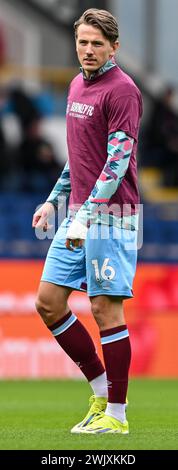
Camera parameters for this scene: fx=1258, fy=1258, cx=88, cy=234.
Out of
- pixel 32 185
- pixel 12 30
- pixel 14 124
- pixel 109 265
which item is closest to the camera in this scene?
pixel 109 265

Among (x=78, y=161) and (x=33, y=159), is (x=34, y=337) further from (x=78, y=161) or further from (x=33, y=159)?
(x=78, y=161)

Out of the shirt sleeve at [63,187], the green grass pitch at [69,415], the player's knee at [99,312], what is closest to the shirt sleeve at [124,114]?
the shirt sleeve at [63,187]

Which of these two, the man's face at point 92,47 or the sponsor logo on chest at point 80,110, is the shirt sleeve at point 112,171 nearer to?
the sponsor logo on chest at point 80,110

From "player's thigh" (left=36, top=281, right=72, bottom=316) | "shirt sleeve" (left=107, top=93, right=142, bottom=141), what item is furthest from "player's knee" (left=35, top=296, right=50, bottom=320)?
"shirt sleeve" (left=107, top=93, right=142, bottom=141)

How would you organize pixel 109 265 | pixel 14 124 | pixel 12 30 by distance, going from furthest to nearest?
1. pixel 12 30
2. pixel 14 124
3. pixel 109 265

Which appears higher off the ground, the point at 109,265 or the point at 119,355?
the point at 109,265

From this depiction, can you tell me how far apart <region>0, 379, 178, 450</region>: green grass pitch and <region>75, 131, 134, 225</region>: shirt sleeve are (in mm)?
1109

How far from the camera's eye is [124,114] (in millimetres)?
6320

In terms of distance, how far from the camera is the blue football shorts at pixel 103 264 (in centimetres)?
645

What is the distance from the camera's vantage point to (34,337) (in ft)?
41.2

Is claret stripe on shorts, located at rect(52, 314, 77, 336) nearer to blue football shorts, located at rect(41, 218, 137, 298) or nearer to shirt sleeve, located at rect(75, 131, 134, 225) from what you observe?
blue football shorts, located at rect(41, 218, 137, 298)

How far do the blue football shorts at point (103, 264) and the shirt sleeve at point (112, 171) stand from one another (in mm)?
151
